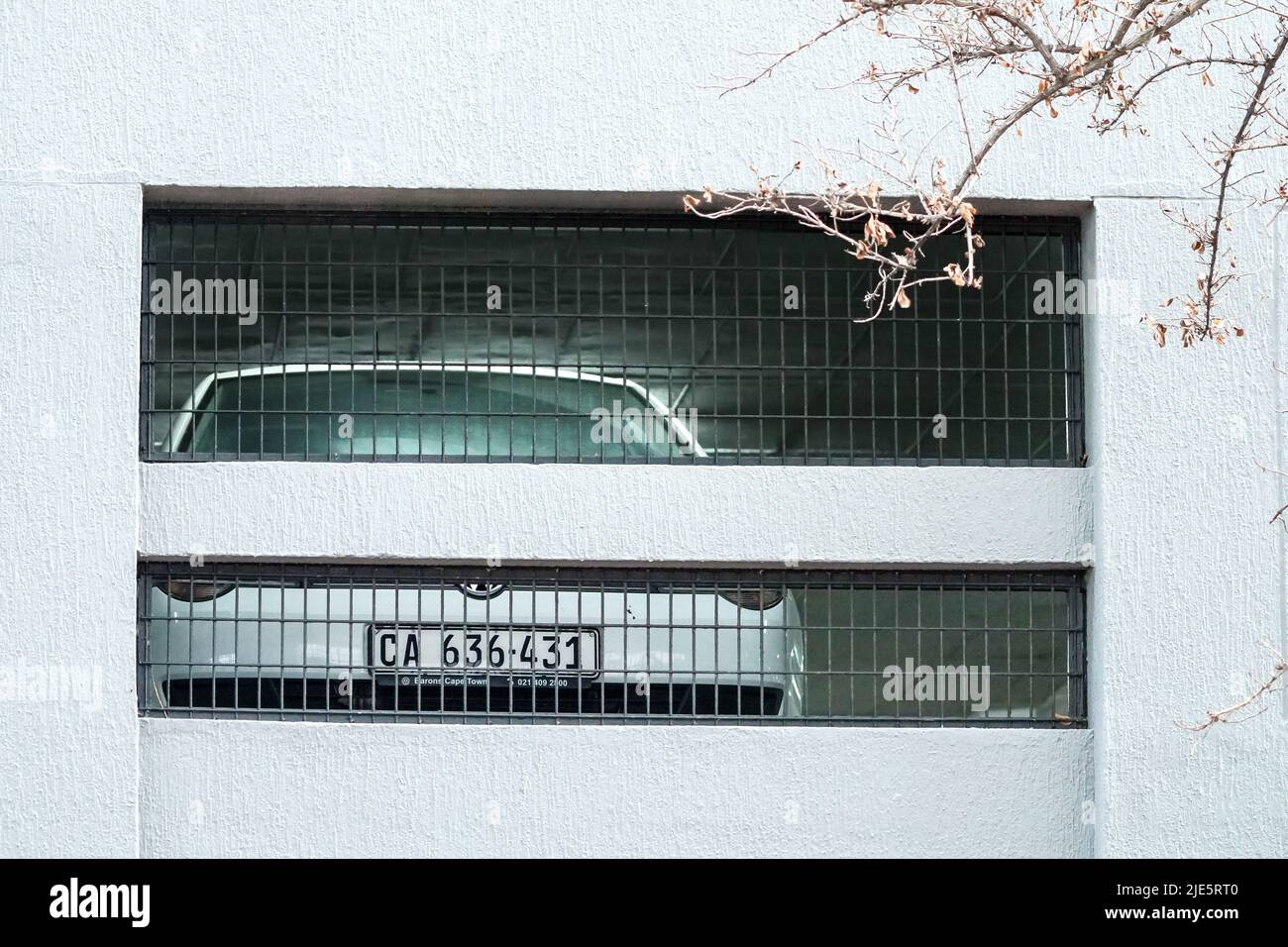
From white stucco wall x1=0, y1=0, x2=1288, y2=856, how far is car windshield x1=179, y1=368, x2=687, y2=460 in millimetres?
202

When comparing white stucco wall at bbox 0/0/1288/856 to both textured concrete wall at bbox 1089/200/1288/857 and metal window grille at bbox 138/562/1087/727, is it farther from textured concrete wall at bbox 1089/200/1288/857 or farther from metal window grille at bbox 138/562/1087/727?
metal window grille at bbox 138/562/1087/727

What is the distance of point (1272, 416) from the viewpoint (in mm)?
6699

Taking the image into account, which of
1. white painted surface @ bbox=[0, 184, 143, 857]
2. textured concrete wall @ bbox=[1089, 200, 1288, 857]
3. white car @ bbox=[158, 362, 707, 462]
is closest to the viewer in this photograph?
white painted surface @ bbox=[0, 184, 143, 857]

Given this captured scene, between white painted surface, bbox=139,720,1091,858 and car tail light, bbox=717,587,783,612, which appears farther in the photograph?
car tail light, bbox=717,587,783,612

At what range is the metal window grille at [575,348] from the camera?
686cm

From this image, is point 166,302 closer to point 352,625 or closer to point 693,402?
point 352,625

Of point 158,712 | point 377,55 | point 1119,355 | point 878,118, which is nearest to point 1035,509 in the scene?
point 1119,355

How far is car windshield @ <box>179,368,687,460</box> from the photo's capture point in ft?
22.4

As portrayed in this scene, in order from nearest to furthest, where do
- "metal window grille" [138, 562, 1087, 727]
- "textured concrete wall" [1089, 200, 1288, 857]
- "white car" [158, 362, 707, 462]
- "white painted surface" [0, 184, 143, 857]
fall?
"white painted surface" [0, 184, 143, 857] < "textured concrete wall" [1089, 200, 1288, 857] < "metal window grille" [138, 562, 1087, 727] < "white car" [158, 362, 707, 462]

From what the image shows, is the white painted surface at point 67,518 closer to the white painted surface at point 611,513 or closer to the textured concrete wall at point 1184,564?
the white painted surface at point 611,513

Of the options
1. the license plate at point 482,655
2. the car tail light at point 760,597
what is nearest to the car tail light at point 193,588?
the license plate at point 482,655

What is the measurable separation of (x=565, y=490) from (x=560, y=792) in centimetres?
133

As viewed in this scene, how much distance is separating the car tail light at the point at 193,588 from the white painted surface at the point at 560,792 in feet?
1.83

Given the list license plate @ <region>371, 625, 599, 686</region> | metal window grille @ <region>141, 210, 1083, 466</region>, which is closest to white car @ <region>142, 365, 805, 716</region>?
license plate @ <region>371, 625, 599, 686</region>
